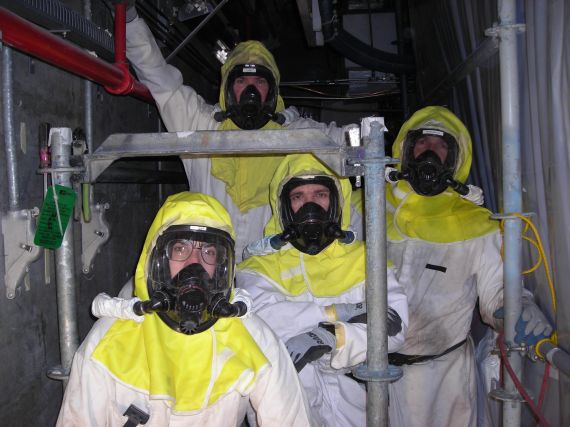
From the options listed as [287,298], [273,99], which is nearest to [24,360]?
[287,298]

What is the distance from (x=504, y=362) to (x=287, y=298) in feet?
3.25

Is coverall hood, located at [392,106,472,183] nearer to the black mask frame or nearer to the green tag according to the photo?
the black mask frame

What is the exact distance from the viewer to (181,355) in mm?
1938

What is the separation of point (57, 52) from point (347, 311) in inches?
59.8

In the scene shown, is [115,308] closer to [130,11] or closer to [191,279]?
[191,279]

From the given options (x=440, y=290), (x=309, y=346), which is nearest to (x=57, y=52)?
(x=309, y=346)

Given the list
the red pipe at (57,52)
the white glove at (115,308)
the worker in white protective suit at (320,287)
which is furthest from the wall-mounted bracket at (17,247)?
the worker in white protective suit at (320,287)

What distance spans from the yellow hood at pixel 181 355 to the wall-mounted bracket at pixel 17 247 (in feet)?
1.36

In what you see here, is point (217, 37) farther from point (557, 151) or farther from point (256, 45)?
point (557, 151)

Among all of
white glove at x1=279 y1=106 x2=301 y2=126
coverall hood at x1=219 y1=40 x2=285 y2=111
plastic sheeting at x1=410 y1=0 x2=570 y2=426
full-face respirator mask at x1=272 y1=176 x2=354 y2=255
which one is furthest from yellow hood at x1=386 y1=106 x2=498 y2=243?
coverall hood at x1=219 y1=40 x2=285 y2=111

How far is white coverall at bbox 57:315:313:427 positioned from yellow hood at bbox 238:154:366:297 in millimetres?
545

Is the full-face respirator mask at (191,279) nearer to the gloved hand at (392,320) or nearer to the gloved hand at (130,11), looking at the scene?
the gloved hand at (392,320)

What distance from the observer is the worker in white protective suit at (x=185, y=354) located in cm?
183

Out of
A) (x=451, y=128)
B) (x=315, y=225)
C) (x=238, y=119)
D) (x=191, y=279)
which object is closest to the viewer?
(x=191, y=279)
